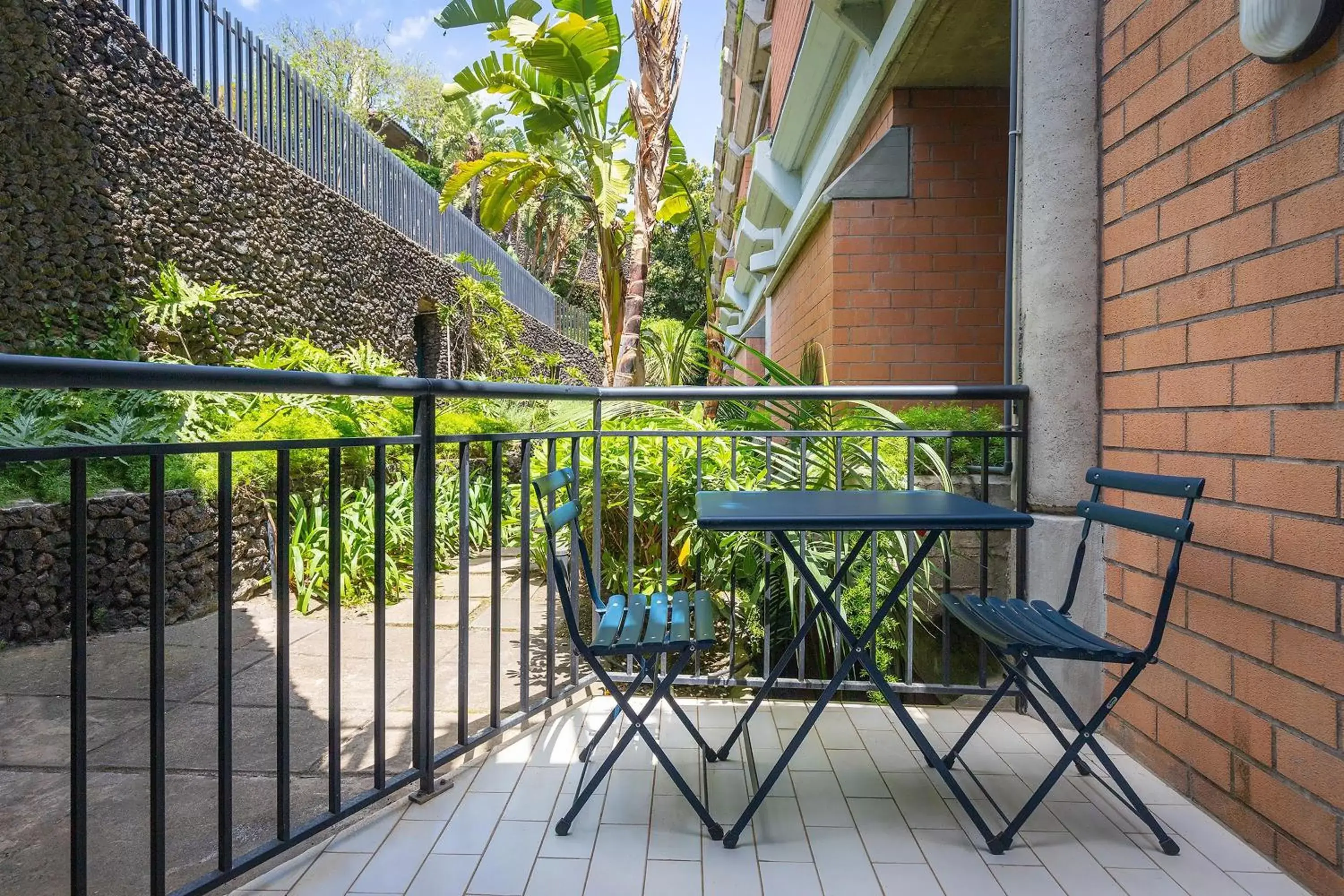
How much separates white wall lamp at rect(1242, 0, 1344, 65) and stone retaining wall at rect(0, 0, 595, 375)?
6982 mm

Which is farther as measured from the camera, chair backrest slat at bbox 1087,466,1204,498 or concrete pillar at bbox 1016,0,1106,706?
concrete pillar at bbox 1016,0,1106,706

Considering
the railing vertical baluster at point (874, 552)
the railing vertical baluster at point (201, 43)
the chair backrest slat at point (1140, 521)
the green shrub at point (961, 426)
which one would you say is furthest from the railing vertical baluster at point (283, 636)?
the railing vertical baluster at point (201, 43)

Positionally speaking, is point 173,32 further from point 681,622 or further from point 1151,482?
point 1151,482

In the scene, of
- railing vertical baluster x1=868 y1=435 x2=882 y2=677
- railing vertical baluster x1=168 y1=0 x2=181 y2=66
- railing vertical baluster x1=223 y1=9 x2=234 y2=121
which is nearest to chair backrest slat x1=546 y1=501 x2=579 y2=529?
railing vertical baluster x1=868 y1=435 x2=882 y2=677

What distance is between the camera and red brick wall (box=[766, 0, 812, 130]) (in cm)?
613

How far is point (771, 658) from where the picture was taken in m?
3.71

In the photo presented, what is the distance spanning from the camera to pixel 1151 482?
6.50ft

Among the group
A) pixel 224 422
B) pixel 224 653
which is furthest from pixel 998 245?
pixel 224 422

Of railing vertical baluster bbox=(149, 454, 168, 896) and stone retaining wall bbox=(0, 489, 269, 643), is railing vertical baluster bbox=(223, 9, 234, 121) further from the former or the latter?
railing vertical baluster bbox=(149, 454, 168, 896)

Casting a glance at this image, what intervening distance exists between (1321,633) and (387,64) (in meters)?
31.2

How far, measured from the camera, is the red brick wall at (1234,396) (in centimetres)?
171

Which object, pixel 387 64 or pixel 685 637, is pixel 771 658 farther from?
pixel 387 64

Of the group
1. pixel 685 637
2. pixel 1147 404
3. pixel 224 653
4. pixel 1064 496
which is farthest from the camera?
pixel 1064 496

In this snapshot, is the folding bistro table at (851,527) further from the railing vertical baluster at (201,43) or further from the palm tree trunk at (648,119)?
the railing vertical baluster at (201,43)
